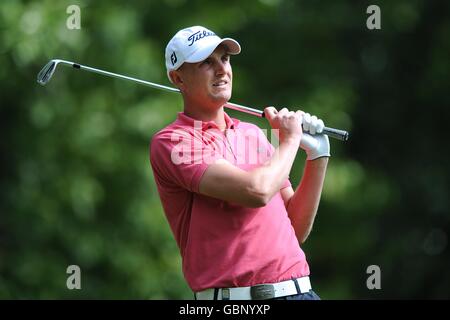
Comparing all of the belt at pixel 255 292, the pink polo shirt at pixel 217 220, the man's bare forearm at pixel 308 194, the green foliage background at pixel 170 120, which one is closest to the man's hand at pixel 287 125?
the pink polo shirt at pixel 217 220

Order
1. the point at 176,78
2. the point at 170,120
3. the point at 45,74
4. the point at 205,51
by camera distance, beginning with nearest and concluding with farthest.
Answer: the point at 205,51
the point at 176,78
the point at 45,74
the point at 170,120

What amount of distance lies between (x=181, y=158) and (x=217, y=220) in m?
0.25

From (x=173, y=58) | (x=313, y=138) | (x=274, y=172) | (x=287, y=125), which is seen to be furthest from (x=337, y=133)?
(x=173, y=58)

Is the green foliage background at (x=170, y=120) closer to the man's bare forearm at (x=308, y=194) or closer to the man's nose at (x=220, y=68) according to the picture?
the man's bare forearm at (x=308, y=194)

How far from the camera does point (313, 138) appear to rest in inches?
173

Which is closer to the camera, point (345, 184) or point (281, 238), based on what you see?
point (281, 238)

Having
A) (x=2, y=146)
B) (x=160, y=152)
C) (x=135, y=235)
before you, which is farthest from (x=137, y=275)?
(x=160, y=152)

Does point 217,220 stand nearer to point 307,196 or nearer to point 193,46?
point 307,196

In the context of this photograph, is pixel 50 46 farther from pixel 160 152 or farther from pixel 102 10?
pixel 160 152

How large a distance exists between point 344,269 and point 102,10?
14.2 feet

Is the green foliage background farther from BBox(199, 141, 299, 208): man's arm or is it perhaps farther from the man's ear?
BBox(199, 141, 299, 208): man's arm

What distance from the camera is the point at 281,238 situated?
4.21 metres

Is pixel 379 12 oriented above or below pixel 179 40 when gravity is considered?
above

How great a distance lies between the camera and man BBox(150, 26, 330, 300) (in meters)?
4.10
